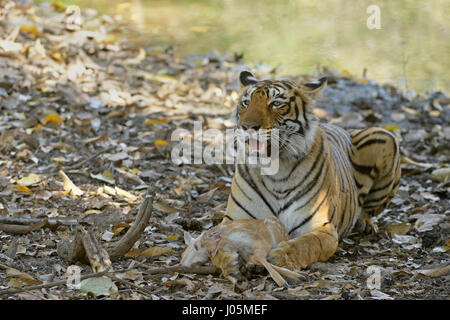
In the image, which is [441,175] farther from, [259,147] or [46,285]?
[46,285]

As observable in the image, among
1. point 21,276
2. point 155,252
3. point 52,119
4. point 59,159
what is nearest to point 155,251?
point 155,252

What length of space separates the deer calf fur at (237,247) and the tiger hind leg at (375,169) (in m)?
1.62

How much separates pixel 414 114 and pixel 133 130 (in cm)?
348

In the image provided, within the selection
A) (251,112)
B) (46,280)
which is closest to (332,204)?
(251,112)

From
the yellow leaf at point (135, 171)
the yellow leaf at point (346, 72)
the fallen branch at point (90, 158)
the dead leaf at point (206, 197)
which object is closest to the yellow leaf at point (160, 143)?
the fallen branch at point (90, 158)

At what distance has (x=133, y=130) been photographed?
7215mm

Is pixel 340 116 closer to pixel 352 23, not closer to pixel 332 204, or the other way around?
pixel 332 204

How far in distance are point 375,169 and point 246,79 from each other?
150 cm

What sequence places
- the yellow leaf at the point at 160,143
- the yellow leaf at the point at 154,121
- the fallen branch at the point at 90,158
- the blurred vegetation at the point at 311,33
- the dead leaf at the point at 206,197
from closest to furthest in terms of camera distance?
1. the dead leaf at the point at 206,197
2. the fallen branch at the point at 90,158
3. the yellow leaf at the point at 160,143
4. the yellow leaf at the point at 154,121
5. the blurred vegetation at the point at 311,33

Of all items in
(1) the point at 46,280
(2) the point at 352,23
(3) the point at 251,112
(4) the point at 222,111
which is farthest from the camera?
(2) the point at 352,23

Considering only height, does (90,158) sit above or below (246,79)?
below

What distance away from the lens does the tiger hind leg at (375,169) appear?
575cm

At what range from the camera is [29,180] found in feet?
18.9

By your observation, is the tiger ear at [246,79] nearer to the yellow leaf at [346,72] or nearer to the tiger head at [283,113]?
the tiger head at [283,113]
